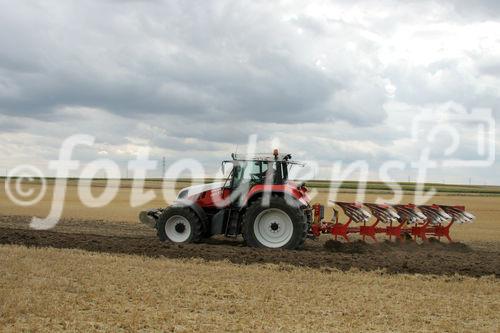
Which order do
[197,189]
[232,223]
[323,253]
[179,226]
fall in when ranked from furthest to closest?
[197,189], [179,226], [232,223], [323,253]

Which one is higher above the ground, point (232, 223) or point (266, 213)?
point (266, 213)

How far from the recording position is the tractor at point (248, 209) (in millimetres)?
16141

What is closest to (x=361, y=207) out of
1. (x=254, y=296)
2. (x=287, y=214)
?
(x=287, y=214)

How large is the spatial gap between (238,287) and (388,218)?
6.86 metres

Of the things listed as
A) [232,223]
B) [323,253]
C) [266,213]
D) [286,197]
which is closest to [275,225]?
[266,213]

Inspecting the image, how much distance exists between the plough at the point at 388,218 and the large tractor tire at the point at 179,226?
122 inches

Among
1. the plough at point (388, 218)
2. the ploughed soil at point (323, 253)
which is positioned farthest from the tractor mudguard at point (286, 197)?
the ploughed soil at point (323, 253)

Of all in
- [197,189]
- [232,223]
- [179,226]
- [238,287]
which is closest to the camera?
[238,287]

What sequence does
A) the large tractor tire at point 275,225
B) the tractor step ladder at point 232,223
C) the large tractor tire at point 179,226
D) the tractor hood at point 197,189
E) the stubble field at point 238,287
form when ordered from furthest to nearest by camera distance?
the tractor hood at point 197,189 < the large tractor tire at point 179,226 < the tractor step ladder at point 232,223 < the large tractor tire at point 275,225 < the stubble field at point 238,287

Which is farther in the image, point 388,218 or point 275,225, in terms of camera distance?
point 388,218

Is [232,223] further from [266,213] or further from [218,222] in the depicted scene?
[266,213]

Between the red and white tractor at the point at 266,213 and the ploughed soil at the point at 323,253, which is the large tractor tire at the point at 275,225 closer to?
the red and white tractor at the point at 266,213

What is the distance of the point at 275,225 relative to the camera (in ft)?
53.6

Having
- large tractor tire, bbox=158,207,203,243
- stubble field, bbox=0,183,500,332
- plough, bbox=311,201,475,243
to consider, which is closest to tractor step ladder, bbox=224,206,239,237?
stubble field, bbox=0,183,500,332
